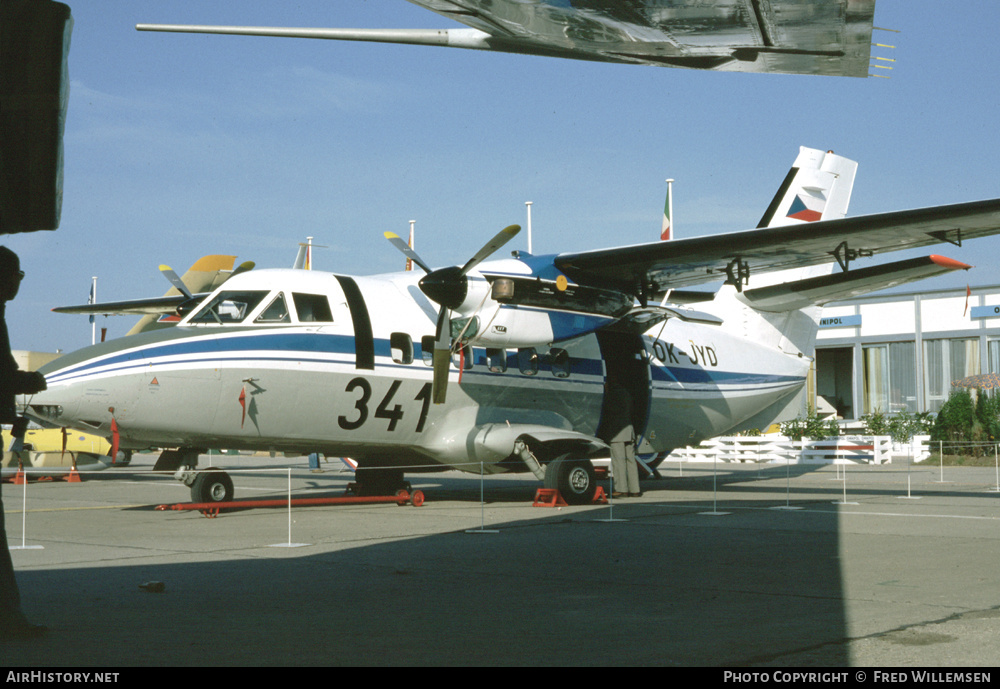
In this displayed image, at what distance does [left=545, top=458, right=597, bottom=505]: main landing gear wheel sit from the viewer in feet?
50.9

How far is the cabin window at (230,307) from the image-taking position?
13.7 metres

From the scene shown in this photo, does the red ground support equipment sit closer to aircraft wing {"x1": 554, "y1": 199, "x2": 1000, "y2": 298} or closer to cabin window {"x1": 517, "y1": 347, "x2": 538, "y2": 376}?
cabin window {"x1": 517, "y1": 347, "x2": 538, "y2": 376}

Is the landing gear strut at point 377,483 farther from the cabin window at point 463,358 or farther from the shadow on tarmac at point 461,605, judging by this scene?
the shadow on tarmac at point 461,605

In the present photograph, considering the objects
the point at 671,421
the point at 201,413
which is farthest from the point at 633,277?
the point at 201,413

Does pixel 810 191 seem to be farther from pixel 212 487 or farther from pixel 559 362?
pixel 212 487

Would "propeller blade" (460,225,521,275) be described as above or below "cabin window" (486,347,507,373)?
above

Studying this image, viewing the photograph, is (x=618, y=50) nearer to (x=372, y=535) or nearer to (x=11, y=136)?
(x=11, y=136)

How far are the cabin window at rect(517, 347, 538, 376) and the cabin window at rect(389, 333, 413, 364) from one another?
2115 mm

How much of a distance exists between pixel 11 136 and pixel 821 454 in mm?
32003

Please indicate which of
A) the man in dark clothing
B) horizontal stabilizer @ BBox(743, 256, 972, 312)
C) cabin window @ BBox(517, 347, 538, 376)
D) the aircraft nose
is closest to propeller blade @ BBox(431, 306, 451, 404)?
cabin window @ BBox(517, 347, 538, 376)

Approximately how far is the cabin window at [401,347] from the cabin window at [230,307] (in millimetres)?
2183

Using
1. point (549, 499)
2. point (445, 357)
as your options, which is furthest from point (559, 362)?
point (445, 357)

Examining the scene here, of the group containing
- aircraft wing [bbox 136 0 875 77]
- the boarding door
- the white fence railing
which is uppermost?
aircraft wing [bbox 136 0 875 77]
